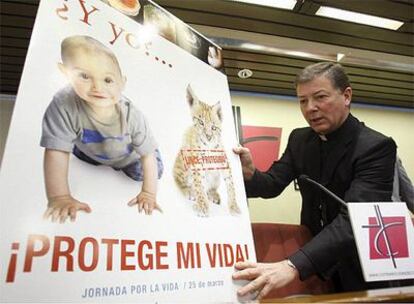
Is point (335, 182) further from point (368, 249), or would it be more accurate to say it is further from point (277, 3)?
point (277, 3)

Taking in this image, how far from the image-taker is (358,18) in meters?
1.71

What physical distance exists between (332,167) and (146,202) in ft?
2.65

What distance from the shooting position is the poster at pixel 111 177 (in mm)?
491

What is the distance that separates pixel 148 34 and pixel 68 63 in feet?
0.86

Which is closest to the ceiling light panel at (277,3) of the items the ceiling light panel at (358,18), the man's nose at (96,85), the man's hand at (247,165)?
the ceiling light panel at (358,18)

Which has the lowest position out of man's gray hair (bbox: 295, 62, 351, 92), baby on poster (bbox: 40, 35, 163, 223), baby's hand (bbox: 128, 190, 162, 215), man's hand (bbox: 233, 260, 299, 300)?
man's hand (bbox: 233, 260, 299, 300)

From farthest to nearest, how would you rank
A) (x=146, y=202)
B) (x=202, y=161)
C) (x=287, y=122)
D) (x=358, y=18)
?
(x=287, y=122)
(x=358, y=18)
(x=202, y=161)
(x=146, y=202)

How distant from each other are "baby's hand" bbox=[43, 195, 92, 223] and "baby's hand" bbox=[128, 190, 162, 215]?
0.33 ft

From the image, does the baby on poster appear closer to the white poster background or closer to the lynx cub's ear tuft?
the lynx cub's ear tuft

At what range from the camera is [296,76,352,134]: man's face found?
1193 mm

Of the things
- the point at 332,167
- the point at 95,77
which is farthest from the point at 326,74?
the point at 95,77

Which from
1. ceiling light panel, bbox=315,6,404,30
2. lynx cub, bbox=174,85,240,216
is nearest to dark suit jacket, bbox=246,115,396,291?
lynx cub, bbox=174,85,240,216

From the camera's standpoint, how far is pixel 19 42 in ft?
5.29

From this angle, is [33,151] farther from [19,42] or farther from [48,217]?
[19,42]
